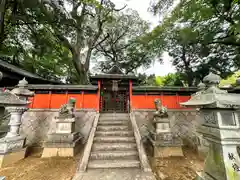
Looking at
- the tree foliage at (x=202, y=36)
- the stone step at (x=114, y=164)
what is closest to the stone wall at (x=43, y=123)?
the stone step at (x=114, y=164)

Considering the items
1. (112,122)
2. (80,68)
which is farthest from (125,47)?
(112,122)

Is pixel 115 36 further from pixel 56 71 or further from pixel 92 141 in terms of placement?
pixel 92 141

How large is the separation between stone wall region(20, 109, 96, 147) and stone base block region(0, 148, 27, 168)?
6.02 feet

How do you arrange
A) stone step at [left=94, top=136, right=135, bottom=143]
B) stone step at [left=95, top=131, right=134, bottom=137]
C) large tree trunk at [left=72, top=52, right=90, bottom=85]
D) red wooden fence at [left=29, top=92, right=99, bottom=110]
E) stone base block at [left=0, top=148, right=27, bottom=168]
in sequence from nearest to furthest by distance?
stone base block at [left=0, top=148, right=27, bottom=168]
stone step at [left=94, top=136, right=135, bottom=143]
stone step at [left=95, top=131, right=134, bottom=137]
red wooden fence at [left=29, top=92, right=99, bottom=110]
large tree trunk at [left=72, top=52, right=90, bottom=85]

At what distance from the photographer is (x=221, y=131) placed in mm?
2475

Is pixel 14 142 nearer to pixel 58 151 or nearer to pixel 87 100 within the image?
pixel 58 151

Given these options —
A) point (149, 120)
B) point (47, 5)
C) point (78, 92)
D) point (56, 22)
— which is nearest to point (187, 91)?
point (149, 120)

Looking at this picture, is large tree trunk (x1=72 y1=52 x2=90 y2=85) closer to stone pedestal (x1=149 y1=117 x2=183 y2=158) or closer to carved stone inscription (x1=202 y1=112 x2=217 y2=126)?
stone pedestal (x1=149 y1=117 x2=183 y2=158)

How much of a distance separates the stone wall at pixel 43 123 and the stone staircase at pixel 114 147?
145 cm

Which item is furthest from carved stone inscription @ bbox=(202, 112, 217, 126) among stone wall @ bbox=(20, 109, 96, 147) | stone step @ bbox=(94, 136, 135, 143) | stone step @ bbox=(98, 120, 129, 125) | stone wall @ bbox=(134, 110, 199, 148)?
stone wall @ bbox=(20, 109, 96, 147)

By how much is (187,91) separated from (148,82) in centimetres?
1228

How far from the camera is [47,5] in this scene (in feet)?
32.0

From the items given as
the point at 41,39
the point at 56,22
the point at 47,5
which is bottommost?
the point at 41,39

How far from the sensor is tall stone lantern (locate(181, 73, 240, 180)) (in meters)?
2.43
